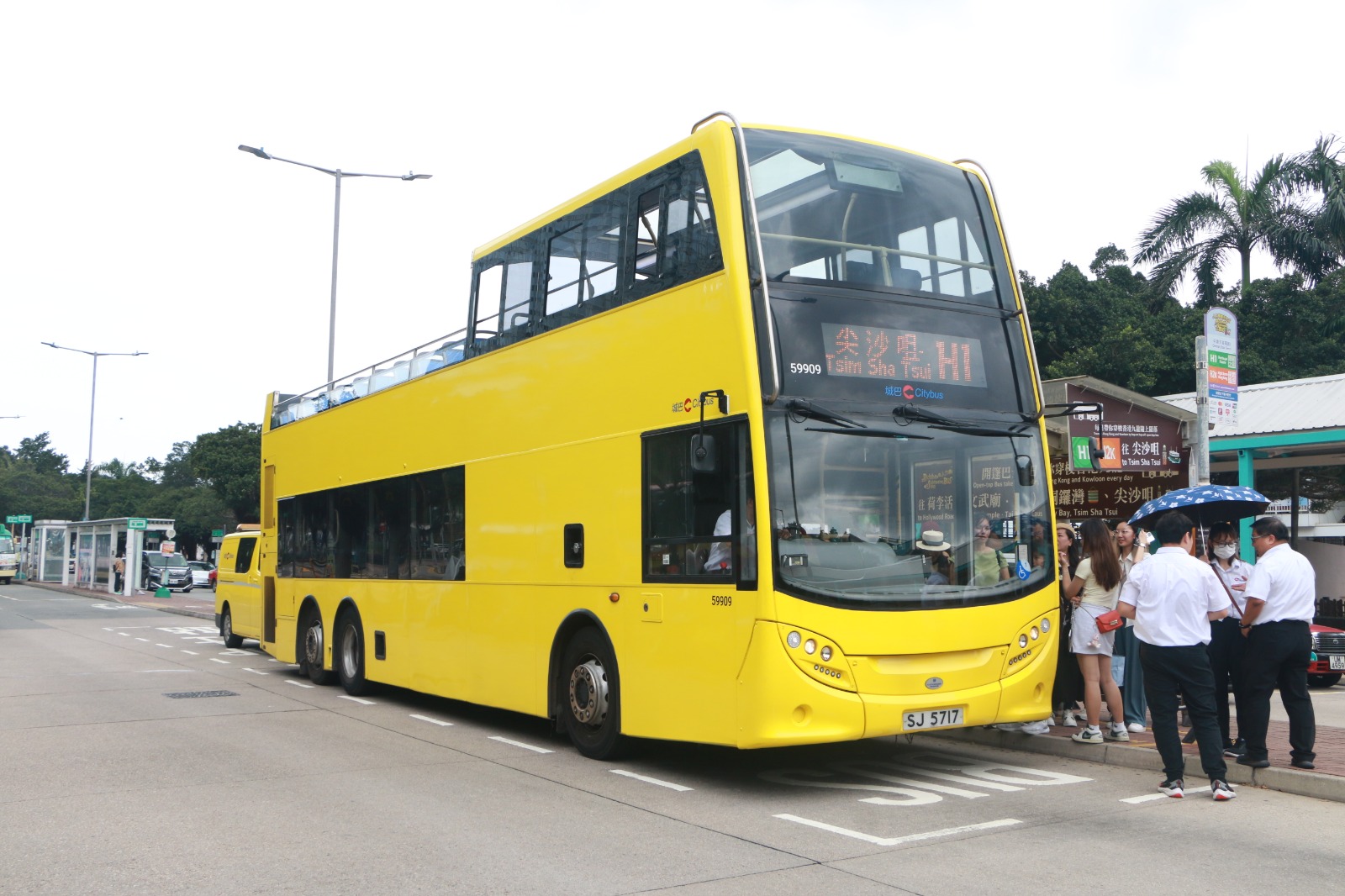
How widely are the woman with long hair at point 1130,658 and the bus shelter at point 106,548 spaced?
4164 cm

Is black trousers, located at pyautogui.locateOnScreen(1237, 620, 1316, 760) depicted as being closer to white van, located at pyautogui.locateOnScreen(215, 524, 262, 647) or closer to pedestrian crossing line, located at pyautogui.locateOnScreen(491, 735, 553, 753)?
pedestrian crossing line, located at pyautogui.locateOnScreen(491, 735, 553, 753)

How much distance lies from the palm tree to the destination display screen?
3431 cm

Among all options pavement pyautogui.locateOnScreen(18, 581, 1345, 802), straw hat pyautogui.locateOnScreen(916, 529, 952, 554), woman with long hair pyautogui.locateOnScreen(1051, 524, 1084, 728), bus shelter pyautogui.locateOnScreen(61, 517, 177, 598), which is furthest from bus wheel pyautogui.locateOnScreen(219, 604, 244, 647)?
bus shelter pyautogui.locateOnScreen(61, 517, 177, 598)

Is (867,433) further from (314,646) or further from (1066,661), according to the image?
(314,646)

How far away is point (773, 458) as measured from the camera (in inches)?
310

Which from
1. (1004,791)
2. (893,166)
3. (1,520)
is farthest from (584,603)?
(1,520)

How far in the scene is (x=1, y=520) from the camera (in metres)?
99.1

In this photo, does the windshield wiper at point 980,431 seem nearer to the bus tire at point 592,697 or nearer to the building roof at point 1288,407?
the bus tire at point 592,697

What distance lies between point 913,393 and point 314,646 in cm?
1031

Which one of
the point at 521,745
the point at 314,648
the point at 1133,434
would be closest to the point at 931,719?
the point at 521,745

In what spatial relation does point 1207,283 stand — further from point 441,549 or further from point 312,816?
point 312,816

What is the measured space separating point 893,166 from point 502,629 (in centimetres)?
519

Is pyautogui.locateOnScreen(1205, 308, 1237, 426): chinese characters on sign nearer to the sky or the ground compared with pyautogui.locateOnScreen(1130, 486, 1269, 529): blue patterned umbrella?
nearer to the sky

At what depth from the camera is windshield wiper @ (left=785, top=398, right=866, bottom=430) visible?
800 centimetres
